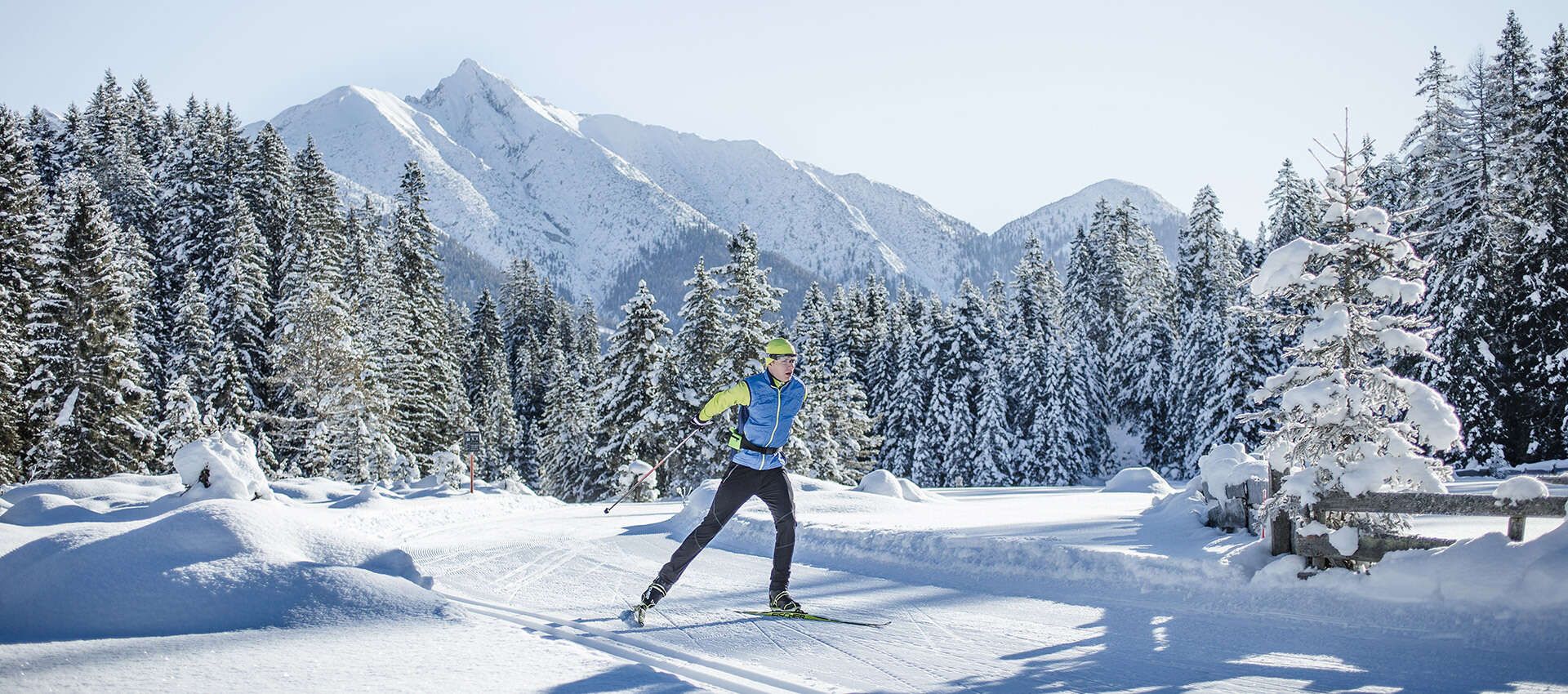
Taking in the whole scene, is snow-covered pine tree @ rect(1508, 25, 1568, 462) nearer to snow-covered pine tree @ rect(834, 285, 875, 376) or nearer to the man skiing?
the man skiing

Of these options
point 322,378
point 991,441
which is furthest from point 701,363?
point 991,441

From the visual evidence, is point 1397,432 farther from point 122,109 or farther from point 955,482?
point 122,109

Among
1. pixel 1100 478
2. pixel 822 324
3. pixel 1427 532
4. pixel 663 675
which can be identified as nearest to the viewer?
pixel 663 675

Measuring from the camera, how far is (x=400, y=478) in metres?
35.7

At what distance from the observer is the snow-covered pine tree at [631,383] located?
110 ft

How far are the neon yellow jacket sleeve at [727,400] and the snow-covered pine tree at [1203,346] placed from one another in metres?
24.1

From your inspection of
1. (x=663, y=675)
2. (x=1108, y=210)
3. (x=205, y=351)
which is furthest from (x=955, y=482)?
(x=663, y=675)

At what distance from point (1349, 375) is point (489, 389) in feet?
204

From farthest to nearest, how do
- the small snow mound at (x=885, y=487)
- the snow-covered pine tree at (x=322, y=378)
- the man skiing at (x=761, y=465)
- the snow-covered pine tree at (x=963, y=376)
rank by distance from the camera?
the snow-covered pine tree at (x=963, y=376), the snow-covered pine tree at (x=322, y=378), the small snow mound at (x=885, y=487), the man skiing at (x=761, y=465)

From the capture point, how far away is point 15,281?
2728 centimetres

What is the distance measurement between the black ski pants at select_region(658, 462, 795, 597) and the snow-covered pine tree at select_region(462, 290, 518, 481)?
157 feet

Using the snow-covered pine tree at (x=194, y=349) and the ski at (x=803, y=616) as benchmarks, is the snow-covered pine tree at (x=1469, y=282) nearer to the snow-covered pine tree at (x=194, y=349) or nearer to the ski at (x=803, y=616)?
the ski at (x=803, y=616)

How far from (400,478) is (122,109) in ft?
178

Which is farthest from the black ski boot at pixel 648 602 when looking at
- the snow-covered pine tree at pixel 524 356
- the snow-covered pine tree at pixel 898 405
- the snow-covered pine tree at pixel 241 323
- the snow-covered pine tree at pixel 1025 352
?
the snow-covered pine tree at pixel 524 356
